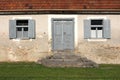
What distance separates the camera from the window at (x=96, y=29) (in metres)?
26.4

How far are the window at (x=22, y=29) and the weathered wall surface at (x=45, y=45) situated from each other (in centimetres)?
30

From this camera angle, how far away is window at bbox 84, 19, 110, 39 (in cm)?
2636

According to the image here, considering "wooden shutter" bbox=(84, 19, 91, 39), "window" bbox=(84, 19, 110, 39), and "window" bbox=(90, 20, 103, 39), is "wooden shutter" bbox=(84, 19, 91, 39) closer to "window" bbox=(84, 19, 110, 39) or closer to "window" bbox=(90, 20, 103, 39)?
"window" bbox=(84, 19, 110, 39)

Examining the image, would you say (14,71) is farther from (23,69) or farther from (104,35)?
(104,35)

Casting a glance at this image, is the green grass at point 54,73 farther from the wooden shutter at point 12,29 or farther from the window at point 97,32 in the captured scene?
the window at point 97,32

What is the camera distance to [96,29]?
26.8 meters

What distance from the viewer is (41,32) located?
1049 inches

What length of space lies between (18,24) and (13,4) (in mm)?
1322

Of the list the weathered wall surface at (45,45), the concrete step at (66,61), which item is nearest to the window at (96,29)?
the weathered wall surface at (45,45)

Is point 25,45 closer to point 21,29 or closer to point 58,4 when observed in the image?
point 21,29

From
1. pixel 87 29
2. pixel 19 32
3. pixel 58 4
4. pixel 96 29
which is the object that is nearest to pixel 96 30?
pixel 96 29

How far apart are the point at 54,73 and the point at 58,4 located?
24.0ft

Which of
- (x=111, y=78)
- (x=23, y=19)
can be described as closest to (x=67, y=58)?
(x=23, y=19)

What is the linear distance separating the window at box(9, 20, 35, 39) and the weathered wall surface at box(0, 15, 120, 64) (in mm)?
304
